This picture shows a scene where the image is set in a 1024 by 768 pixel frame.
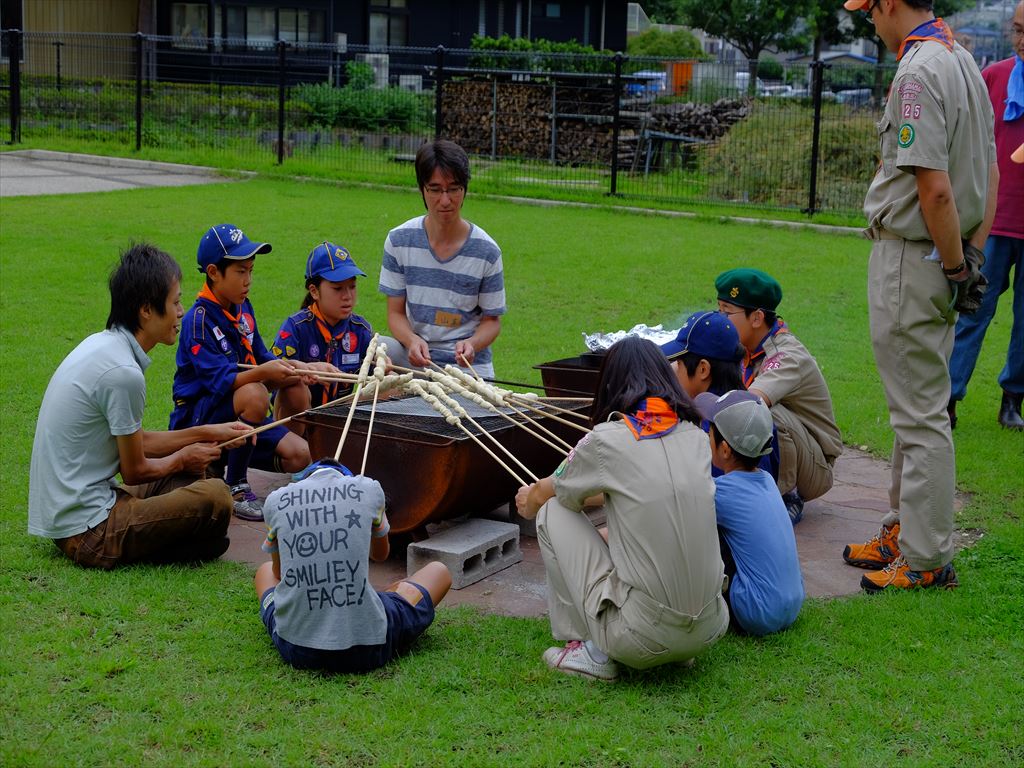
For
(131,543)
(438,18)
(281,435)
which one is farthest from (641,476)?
(438,18)

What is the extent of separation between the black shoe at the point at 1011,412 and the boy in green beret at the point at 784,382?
2.16 meters

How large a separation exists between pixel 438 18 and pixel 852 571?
28.8 metres

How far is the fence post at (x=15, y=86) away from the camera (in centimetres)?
1864

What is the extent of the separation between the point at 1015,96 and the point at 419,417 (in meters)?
4.39

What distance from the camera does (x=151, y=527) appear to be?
4.69 meters

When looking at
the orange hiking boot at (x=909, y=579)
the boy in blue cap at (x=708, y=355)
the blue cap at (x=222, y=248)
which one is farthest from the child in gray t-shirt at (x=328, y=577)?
the orange hiking boot at (x=909, y=579)

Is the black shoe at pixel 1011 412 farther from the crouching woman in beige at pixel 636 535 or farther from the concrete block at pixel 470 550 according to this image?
the crouching woman in beige at pixel 636 535

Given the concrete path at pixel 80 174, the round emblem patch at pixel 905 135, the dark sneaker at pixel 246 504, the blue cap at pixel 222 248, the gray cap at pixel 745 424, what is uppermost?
the round emblem patch at pixel 905 135

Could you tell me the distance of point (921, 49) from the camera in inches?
177

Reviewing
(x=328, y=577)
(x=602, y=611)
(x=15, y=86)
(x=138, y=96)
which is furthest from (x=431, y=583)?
(x=15, y=86)

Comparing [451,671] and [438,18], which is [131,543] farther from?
[438,18]

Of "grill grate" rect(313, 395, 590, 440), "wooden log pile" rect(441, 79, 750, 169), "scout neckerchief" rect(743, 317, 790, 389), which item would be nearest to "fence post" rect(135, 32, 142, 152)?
"wooden log pile" rect(441, 79, 750, 169)

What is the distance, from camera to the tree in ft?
113

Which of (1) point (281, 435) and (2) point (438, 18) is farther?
(2) point (438, 18)
